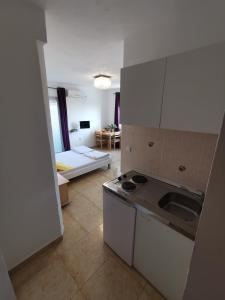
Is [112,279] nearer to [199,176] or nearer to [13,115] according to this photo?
[199,176]

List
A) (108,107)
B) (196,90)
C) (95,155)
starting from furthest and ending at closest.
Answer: (108,107) < (95,155) < (196,90)

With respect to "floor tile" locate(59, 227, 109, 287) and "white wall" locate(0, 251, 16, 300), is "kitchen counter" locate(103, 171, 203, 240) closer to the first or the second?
"floor tile" locate(59, 227, 109, 287)

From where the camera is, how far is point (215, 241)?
0.60 meters

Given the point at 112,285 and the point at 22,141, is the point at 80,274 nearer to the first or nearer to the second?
the point at 112,285

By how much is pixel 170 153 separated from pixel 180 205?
1.83 ft

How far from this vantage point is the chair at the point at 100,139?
5945 mm

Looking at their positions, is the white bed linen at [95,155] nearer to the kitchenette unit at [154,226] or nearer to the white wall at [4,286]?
the kitchenette unit at [154,226]

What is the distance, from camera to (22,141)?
1306 millimetres

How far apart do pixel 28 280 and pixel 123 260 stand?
0.99 meters

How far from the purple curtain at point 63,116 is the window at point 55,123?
0.13m

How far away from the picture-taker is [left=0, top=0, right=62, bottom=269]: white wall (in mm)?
1127

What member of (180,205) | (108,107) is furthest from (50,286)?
(108,107)

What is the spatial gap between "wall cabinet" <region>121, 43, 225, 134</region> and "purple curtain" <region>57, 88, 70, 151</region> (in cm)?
396

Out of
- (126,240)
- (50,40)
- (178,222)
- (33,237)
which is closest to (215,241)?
(178,222)
